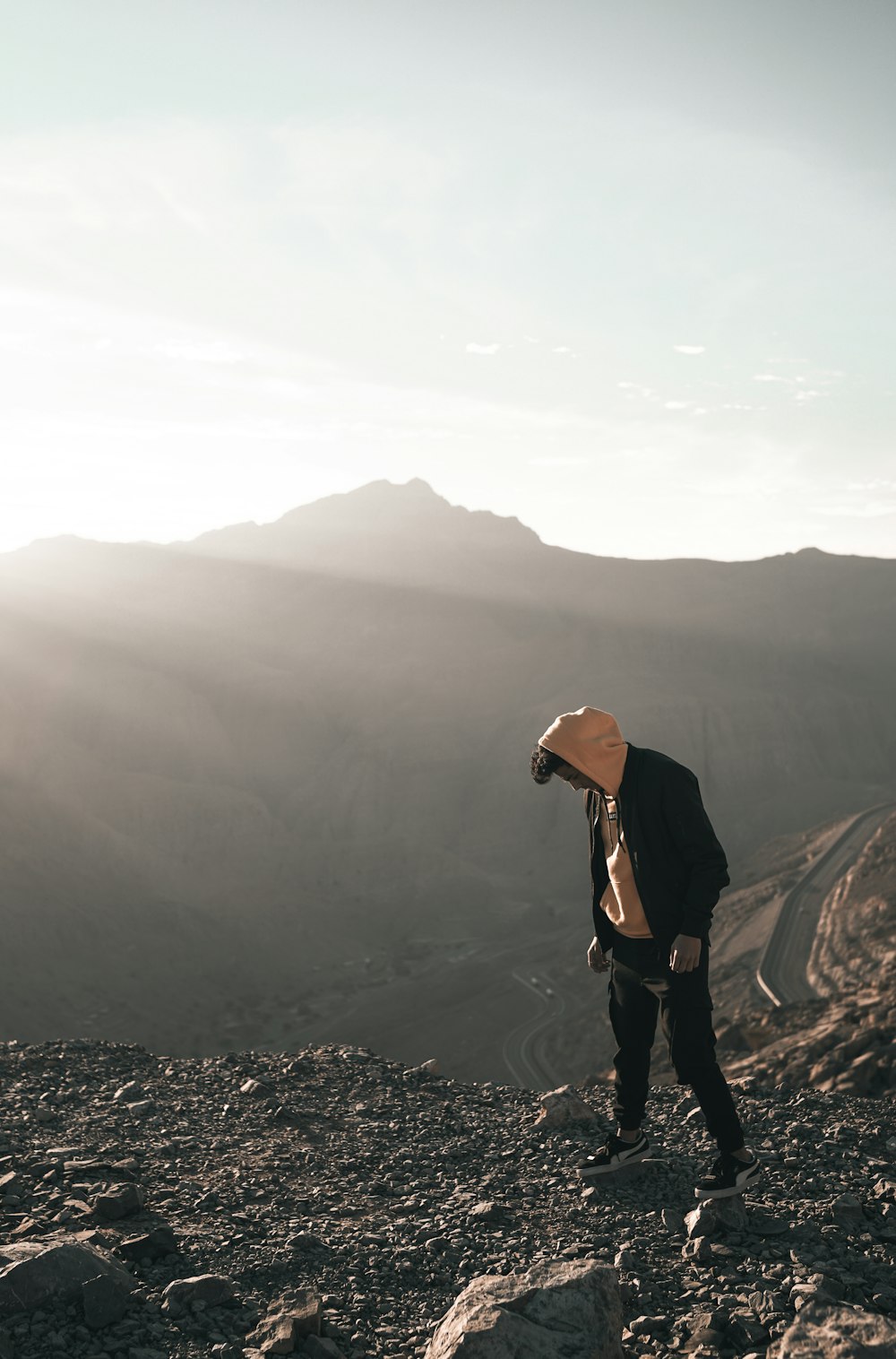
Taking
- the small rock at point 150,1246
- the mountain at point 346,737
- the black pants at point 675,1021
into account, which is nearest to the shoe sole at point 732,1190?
the black pants at point 675,1021

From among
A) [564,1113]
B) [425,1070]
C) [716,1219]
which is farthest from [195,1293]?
[425,1070]

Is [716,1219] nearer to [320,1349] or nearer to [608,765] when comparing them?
[320,1349]

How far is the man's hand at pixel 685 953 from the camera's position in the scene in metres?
4.49

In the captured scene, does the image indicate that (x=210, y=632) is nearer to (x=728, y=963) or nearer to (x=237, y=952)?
(x=237, y=952)

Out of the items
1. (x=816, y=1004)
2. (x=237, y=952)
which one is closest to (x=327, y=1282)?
(x=816, y=1004)

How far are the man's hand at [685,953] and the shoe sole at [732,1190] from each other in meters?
1.07

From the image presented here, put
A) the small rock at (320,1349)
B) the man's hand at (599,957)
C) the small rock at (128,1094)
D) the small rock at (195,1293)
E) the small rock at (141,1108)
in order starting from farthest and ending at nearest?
the small rock at (128,1094) < the small rock at (141,1108) < the man's hand at (599,957) < the small rock at (195,1293) < the small rock at (320,1349)

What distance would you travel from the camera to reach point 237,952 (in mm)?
45594

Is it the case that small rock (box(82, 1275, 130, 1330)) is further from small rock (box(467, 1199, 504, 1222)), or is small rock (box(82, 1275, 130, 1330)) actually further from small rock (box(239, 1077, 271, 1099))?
small rock (box(239, 1077, 271, 1099))

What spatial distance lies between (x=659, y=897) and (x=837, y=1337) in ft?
6.46

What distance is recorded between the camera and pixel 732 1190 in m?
4.52

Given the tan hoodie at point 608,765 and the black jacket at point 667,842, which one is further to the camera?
the tan hoodie at point 608,765

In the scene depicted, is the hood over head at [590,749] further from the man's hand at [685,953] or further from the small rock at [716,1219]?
the small rock at [716,1219]

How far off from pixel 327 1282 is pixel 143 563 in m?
110
